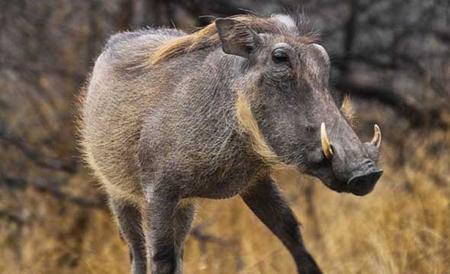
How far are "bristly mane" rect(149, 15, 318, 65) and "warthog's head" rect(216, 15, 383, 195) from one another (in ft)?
0.04

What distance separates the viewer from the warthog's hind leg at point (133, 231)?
4012 mm

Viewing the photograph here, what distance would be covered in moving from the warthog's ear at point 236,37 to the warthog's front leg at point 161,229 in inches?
18.1

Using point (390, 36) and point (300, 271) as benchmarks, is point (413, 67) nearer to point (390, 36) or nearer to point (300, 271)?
point (390, 36)

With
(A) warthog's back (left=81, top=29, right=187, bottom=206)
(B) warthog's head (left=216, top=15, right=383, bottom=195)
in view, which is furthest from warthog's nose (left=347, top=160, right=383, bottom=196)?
(A) warthog's back (left=81, top=29, right=187, bottom=206)

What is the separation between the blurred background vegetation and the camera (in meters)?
6.49

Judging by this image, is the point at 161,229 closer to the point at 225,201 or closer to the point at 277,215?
the point at 277,215

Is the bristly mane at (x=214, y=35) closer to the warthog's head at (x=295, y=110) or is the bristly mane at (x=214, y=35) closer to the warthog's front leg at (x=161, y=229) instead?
the warthog's head at (x=295, y=110)

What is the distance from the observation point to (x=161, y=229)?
338 cm

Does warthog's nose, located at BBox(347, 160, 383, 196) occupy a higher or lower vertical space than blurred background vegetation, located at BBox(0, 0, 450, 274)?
higher

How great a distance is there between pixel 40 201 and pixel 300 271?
14.3ft

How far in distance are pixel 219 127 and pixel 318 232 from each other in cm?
375

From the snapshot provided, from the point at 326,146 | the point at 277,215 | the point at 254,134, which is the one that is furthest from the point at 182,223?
the point at 326,146

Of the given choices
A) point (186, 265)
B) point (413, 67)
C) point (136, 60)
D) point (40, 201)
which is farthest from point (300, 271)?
point (40, 201)

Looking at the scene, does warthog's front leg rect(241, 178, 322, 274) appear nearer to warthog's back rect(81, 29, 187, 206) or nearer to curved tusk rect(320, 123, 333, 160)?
warthog's back rect(81, 29, 187, 206)
